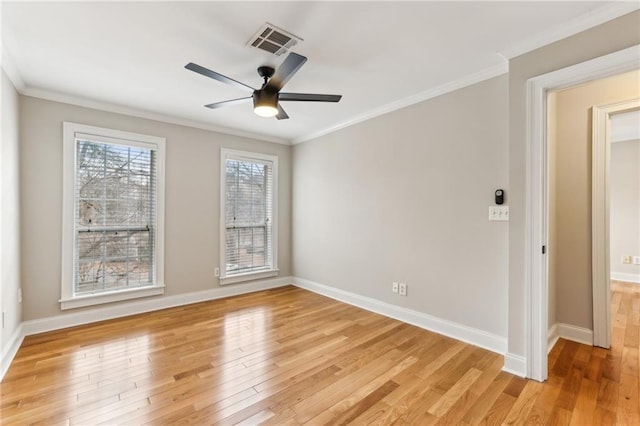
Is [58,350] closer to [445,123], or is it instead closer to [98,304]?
[98,304]

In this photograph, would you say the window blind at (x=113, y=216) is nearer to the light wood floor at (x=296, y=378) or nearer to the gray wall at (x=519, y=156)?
the light wood floor at (x=296, y=378)

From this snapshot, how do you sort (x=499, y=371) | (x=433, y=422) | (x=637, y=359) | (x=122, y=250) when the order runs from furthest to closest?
(x=122, y=250)
(x=637, y=359)
(x=499, y=371)
(x=433, y=422)

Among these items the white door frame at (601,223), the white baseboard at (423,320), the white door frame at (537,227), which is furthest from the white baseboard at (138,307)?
the white door frame at (601,223)

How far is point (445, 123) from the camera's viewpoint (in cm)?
297

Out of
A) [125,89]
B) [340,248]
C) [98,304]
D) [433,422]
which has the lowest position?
[433,422]

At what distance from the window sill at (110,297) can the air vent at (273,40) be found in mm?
3133

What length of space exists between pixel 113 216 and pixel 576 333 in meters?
5.07

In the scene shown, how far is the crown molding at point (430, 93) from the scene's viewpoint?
102 inches

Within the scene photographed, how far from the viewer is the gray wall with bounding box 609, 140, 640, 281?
523cm

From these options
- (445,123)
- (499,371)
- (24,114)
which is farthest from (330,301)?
(24,114)

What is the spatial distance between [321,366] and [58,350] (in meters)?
2.37

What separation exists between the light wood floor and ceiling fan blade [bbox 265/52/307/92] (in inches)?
87.2

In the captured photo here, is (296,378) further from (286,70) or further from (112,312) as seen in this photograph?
(112,312)

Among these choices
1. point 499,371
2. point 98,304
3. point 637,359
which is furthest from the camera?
point 98,304
